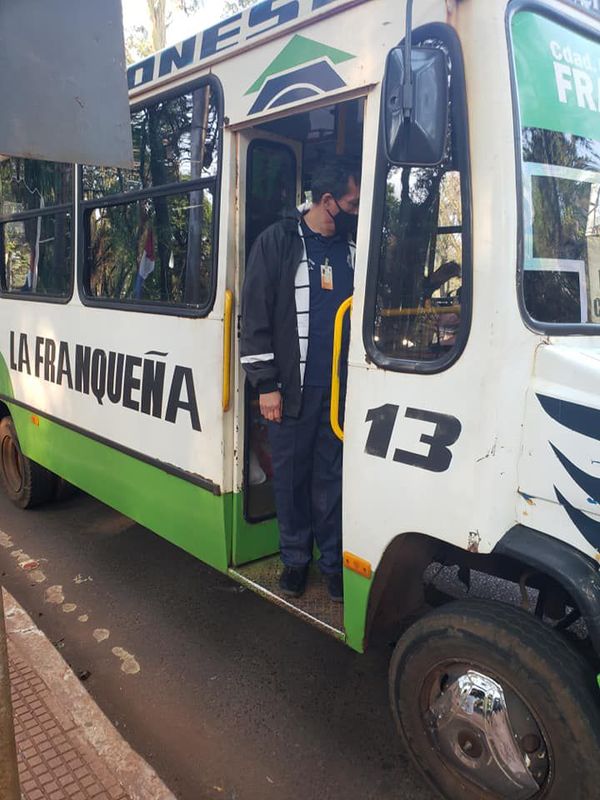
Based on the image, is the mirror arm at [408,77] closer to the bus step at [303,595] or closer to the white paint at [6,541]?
the bus step at [303,595]

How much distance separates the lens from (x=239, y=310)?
2.80 meters

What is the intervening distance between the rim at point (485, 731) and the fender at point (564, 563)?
336mm

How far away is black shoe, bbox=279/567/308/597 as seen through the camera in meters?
2.89

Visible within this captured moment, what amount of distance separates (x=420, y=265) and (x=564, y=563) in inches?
39.5

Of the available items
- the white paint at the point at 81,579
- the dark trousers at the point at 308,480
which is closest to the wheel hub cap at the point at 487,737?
the dark trousers at the point at 308,480

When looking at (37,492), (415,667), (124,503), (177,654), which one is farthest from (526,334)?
(37,492)

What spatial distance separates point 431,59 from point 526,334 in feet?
2.72

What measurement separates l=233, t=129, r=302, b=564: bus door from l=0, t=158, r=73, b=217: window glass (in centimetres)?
151

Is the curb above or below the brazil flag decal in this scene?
below

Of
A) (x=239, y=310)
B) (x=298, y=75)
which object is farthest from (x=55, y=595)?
(x=298, y=75)

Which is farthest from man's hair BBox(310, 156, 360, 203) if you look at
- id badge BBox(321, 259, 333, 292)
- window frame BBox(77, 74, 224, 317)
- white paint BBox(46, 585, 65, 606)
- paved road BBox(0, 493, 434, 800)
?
white paint BBox(46, 585, 65, 606)

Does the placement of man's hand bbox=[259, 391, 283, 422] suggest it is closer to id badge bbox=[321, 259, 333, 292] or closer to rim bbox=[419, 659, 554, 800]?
id badge bbox=[321, 259, 333, 292]

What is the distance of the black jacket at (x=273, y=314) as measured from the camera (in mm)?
2639

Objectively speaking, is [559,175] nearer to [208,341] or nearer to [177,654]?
[208,341]
